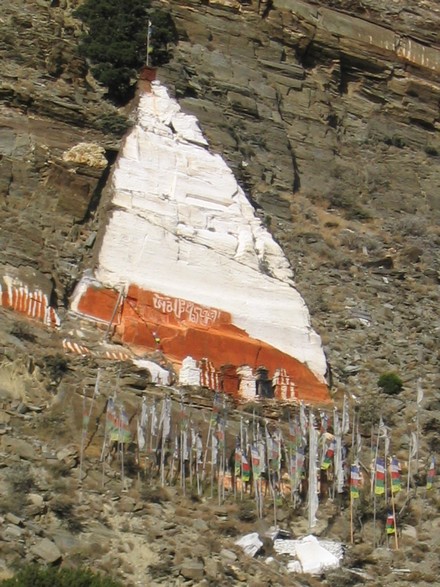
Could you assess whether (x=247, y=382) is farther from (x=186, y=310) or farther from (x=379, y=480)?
(x=379, y=480)

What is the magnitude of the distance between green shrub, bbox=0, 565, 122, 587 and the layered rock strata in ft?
34.3

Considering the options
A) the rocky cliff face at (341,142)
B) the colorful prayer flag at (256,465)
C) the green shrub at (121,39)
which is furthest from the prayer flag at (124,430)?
the green shrub at (121,39)

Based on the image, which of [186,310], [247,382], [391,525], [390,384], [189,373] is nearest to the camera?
[391,525]

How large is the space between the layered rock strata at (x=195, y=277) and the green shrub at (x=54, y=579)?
34.3ft

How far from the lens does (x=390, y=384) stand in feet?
121

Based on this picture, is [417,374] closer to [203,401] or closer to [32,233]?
[203,401]

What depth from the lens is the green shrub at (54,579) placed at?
25.3m

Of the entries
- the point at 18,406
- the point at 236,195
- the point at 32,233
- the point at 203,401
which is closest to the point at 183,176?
the point at 236,195

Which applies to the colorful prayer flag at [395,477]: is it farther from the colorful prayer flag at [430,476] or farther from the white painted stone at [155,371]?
the white painted stone at [155,371]

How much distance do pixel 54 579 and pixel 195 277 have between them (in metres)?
13.8

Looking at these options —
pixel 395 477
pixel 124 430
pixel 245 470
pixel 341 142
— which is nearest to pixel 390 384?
pixel 395 477

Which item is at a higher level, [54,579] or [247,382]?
[247,382]

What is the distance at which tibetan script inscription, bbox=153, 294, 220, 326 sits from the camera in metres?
37.2

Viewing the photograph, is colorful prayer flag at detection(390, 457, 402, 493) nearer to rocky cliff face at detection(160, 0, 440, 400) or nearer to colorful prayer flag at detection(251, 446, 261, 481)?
colorful prayer flag at detection(251, 446, 261, 481)
